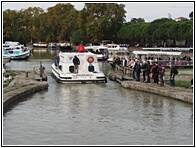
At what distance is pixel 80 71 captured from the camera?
3231cm

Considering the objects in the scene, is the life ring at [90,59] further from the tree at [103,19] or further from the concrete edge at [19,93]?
the tree at [103,19]

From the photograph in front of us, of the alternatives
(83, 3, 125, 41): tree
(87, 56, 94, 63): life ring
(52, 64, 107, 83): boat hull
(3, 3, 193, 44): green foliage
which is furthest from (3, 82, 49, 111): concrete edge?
(83, 3, 125, 41): tree

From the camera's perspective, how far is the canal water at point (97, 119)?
52.9ft

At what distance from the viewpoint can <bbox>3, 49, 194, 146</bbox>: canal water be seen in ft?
52.9

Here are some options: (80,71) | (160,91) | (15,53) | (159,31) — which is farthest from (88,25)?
(160,91)

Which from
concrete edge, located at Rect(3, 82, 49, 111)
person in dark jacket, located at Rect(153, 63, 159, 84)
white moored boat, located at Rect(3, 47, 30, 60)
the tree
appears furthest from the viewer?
the tree

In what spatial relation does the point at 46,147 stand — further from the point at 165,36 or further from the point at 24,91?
the point at 165,36

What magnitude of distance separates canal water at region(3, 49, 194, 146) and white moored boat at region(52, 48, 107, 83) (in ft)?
10.8

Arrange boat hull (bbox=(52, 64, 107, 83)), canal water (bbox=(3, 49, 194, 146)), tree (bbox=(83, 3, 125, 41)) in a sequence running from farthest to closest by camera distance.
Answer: tree (bbox=(83, 3, 125, 41)), boat hull (bbox=(52, 64, 107, 83)), canal water (bbox=(3, 49, 194, 146))

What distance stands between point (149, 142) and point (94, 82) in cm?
1546

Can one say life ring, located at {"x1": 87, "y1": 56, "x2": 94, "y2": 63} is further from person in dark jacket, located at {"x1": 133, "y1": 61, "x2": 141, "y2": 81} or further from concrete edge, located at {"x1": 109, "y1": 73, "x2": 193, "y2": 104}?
person in dark jacket, located at {"x1": 133, "y1": 61, "x2": 141, "y2": 81}

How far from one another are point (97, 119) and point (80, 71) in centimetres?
1297

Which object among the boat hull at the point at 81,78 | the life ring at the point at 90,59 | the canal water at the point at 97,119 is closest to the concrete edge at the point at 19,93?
the canal water at the point at 97,119

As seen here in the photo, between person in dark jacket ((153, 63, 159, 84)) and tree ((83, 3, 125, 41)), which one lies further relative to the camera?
tree ((83, 3, 125, 41))
